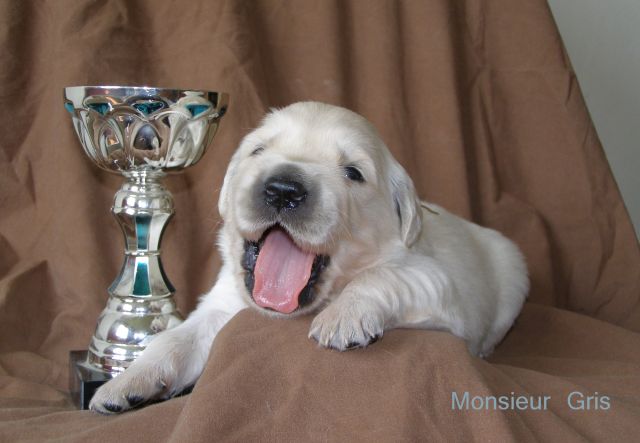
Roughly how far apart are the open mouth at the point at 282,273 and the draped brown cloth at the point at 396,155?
68 millimetres

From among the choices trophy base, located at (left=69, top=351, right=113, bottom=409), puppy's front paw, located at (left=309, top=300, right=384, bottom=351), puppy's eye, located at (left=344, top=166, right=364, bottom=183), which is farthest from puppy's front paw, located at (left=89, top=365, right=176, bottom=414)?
puppy's eye, located at (left=344, top=166, right=364, bottom=183)

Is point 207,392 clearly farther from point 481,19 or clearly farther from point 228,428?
point 481,19

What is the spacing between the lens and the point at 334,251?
2150mm

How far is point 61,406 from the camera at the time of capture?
2.41 meters

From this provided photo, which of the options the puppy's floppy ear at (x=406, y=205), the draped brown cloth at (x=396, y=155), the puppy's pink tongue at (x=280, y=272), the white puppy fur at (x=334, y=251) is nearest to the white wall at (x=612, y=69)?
the draped brown cloth at (x=396, y=155)

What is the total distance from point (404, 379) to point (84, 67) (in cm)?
198

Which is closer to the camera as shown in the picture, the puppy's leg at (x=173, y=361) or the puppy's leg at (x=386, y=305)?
the puppy's leg at (x=386, y=305)

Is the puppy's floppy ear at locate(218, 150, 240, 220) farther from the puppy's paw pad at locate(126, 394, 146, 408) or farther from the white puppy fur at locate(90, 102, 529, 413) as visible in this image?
the puppy's paw pad at locate(126, 394, 146, 408)

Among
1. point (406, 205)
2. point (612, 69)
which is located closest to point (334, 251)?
point (406, 205)

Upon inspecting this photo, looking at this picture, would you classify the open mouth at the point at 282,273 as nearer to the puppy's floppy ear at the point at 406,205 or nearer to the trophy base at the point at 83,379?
the puppy's floppy ear at the point at 406,205

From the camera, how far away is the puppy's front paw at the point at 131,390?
201cm

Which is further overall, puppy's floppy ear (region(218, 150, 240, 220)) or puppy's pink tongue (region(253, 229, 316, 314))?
puppy's floppy ear (region(218, 150, 240, 220))

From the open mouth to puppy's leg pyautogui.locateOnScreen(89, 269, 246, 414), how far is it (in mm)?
312

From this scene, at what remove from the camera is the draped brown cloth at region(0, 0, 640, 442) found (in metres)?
1.78
